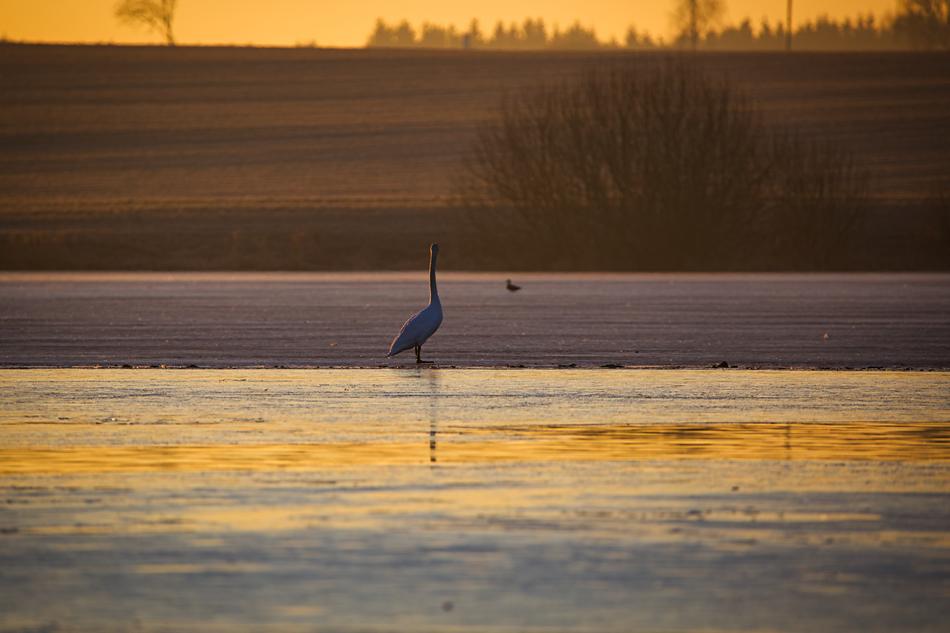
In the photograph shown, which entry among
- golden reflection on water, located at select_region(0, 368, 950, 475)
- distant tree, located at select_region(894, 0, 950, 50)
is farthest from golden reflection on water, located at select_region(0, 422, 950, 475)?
distant tree, located at select_region(894, 0, 950, 50)

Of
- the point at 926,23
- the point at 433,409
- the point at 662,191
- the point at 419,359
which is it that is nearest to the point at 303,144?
the point at 662,191

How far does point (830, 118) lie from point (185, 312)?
6525cm

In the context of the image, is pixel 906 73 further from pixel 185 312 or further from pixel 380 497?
pixel 380 497

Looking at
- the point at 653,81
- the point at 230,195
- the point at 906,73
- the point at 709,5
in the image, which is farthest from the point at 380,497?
the point at 709,5

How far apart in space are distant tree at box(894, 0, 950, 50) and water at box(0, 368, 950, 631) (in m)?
124

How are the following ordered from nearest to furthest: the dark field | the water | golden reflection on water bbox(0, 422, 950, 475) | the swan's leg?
the water, golden reflection on water bbox(0, 422, 950, 475), the swan's leg, the dark field

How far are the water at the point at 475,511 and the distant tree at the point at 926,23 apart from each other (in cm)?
12351

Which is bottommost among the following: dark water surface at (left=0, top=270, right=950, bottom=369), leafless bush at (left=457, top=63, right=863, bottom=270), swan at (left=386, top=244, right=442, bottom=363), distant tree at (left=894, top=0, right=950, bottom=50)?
dark water surface at (left=0, top=270, right=950, bottom=369)

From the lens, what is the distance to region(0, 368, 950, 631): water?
6.18 meters

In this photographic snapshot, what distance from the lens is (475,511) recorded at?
8133 millimetres

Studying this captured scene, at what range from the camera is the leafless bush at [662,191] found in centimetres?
5166

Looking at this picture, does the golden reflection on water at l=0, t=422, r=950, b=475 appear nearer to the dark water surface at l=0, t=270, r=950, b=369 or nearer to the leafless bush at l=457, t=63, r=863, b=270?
the dark water surface at l=0, t=270, r=950, b=369

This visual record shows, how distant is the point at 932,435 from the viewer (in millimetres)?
11398

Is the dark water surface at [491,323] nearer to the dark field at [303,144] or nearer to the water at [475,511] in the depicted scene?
the water at [475,511]
